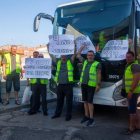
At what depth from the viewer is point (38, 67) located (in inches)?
221

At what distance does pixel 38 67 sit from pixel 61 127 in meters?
1.81

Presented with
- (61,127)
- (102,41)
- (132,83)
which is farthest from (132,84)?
(61,127)

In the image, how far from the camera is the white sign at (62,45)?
514cm

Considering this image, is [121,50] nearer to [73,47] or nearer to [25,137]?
[73,47]

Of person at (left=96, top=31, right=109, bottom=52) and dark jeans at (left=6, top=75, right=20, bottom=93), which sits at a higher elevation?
person at (left=96, top=31, right=109, bottom=52)

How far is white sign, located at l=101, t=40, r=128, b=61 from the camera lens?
483 cm

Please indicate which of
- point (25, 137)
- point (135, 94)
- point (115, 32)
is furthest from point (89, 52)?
point (25, 137)

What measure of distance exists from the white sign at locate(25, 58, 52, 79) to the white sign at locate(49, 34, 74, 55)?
417 millimetres

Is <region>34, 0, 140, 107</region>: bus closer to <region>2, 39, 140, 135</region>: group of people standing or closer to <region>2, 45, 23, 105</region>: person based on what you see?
<region>2, 39, 140, 135</region>: group of people standing

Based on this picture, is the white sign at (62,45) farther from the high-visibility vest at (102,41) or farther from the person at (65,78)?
the high-visibility vest at (102,41)

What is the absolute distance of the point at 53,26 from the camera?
20.5ft

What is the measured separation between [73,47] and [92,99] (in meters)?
1.42

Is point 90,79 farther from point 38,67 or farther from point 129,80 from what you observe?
point 38,67

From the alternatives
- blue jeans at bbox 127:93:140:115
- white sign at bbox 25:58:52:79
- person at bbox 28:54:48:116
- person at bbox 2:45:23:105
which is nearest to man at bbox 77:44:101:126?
blue jeans at bbox 127:93:140:115
